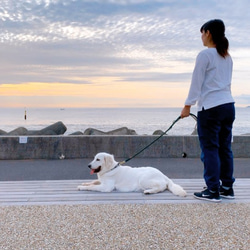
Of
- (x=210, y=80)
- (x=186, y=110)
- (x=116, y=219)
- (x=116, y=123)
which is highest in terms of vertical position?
(x=210, y=80)

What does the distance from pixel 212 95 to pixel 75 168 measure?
4.66 m

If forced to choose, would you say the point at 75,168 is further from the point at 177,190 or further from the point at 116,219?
the point at 116,219

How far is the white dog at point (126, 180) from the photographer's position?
17.6ft

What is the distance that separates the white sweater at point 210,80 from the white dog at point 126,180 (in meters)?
1.31

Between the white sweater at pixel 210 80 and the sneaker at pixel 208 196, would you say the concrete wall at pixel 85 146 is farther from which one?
the white sweater at pixel 210 80

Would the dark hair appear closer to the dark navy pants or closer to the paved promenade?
the dark navy pants

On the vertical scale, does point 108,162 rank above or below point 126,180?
above

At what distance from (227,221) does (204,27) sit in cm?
244

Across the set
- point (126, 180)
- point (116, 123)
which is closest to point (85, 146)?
point (126, 180)

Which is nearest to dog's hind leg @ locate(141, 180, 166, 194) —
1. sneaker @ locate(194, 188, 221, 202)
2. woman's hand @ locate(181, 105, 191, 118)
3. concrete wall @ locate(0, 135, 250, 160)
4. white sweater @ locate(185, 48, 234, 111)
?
sneaker @ locate(194, 188, 221, 202)

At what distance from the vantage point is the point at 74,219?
420cm

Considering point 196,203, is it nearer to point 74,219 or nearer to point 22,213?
point 74,219

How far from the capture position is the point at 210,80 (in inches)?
184

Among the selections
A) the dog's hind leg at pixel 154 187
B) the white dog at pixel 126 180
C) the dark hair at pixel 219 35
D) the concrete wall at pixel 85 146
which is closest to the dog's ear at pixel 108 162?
the white dog at pixel 126 180
